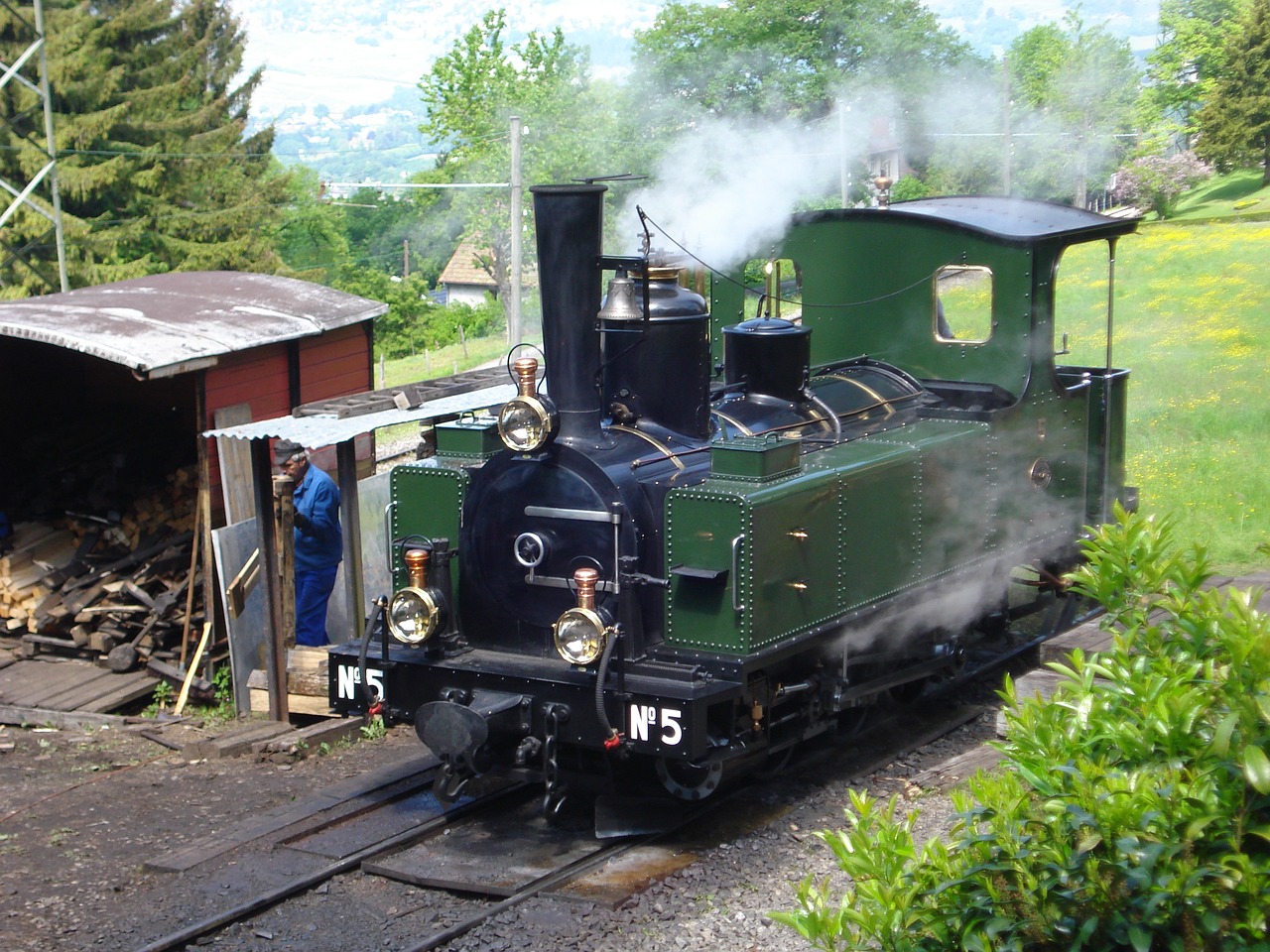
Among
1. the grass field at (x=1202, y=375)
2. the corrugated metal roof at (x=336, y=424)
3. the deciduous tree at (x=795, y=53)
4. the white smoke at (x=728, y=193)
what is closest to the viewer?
the corrugated metal roof at (x=336, y=424)

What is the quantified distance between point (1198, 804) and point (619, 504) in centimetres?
373

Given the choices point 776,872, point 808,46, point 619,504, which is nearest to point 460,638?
point 619,504

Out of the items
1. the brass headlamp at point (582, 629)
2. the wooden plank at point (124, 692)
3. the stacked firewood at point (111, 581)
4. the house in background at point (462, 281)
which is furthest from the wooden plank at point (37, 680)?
the house in background at point (462, 281)

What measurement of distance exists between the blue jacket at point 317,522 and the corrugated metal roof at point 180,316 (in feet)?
3.46

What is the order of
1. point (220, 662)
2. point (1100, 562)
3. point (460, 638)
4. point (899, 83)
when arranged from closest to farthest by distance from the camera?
point (1100, 562)
point (460, 638)
point (220, 662)
point (899, 83)

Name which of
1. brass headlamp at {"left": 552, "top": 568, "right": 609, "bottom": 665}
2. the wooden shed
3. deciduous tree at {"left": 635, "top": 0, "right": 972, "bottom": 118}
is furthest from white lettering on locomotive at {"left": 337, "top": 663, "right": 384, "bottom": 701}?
deciduous tree at {"left": 635, "top": 0, "right": 972, "bottom": 118}

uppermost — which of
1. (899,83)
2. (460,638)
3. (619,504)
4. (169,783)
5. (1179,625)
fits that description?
(899,83)

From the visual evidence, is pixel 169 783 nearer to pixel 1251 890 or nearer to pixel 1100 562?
pixel 1100 562

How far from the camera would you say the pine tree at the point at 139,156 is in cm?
2806

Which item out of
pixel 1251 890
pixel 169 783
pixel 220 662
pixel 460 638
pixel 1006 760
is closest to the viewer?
pixel 1251 890

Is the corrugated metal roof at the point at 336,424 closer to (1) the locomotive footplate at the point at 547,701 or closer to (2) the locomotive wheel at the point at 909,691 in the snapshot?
(1) the locomotive footplate at the point at 547,701

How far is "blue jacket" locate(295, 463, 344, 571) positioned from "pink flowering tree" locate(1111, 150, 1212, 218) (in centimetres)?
2691

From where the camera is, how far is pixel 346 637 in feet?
31.3

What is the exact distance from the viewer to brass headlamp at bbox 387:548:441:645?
629 cm
